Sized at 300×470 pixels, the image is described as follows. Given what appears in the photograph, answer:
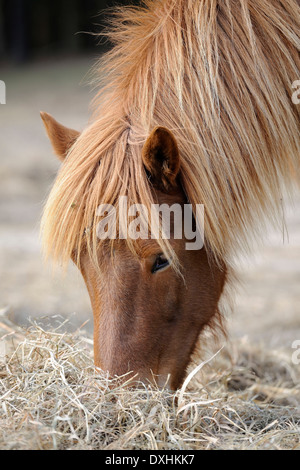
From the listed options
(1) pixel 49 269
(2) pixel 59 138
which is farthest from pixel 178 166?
A: (1) pixel 49 269

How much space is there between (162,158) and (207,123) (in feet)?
0.77

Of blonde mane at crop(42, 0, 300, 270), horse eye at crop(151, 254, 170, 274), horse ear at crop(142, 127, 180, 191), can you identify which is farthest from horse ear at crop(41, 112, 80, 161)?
horse eye at crop(151, 254, 170, 274)

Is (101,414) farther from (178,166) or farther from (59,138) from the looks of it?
(59,138)

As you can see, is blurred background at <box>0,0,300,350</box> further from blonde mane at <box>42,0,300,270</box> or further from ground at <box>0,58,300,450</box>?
blonde mane at <box>42,0,300,270</box>

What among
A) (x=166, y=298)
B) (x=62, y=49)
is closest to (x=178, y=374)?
(x=166, y=298)

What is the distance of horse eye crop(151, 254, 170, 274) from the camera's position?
193cm

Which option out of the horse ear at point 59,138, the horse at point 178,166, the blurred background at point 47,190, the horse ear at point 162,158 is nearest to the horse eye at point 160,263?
the horse at point 178,166

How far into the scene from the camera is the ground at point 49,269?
389 cm

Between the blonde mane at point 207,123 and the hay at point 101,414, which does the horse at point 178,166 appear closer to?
the blonde mane at point 207,123

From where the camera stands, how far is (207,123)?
6.71 feet

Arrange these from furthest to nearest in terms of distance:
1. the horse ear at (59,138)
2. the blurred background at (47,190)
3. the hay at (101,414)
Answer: the blurred background at (47,190) → the horse ear at (59,138) → the hay at (101,414)

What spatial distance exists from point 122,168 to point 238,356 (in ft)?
5.09

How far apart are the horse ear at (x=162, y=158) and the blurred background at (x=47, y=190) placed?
24.0 inches
